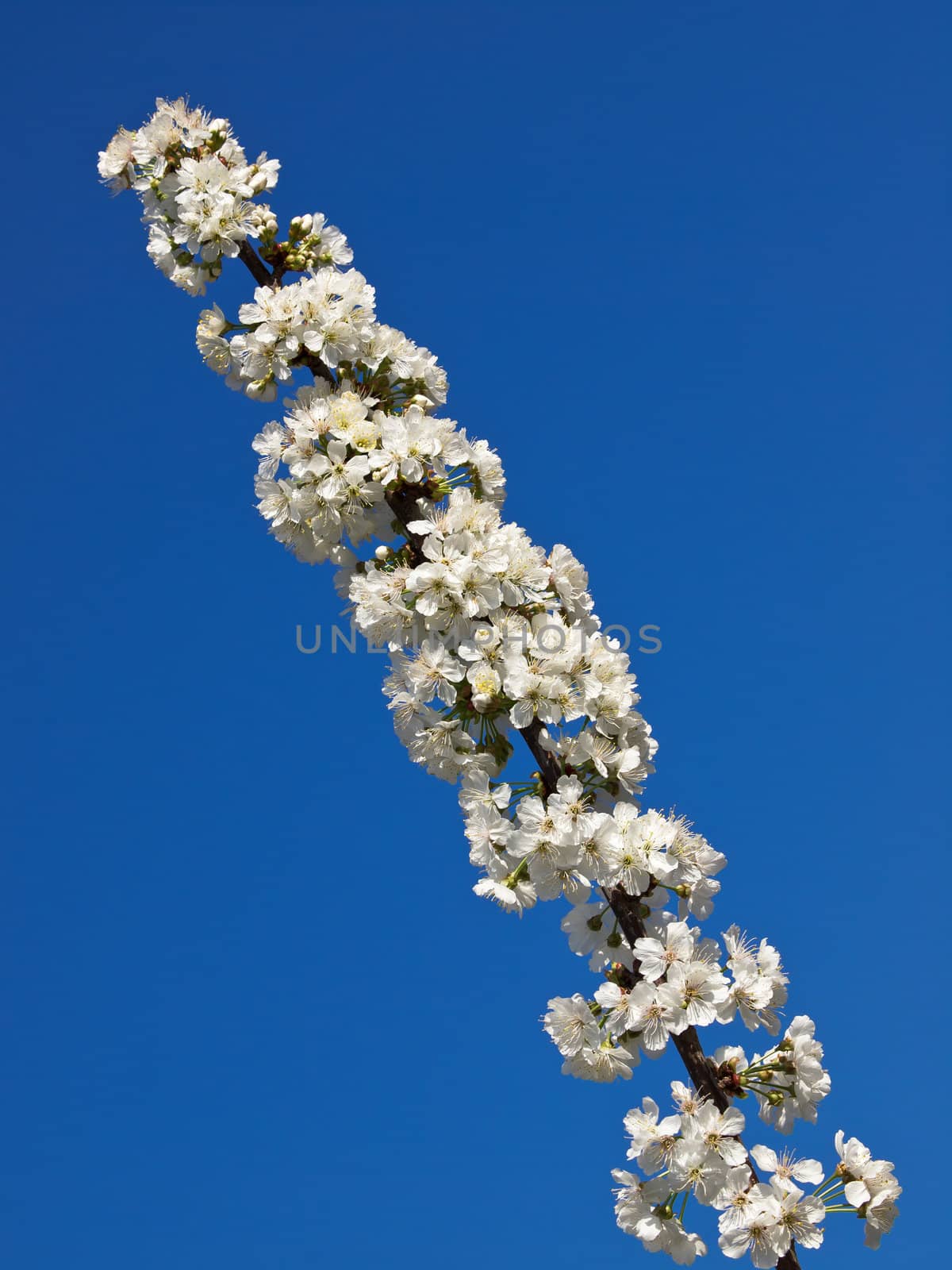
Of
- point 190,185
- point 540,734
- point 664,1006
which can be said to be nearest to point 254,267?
point 190,185

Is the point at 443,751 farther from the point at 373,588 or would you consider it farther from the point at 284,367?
the point at 284,367

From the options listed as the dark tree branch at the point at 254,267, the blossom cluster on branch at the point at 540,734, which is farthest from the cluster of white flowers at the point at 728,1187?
the dark tree branch at the point at 254,267

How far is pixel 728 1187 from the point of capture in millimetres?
5020

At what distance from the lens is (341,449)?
19.4 ft

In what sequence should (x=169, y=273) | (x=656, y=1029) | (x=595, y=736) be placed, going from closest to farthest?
(x=656, y=1029)
(x=595, y=736)
(x=169, y=273)

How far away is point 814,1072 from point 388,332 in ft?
13.1

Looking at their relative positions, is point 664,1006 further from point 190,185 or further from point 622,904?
point 190,185

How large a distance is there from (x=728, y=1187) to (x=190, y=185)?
5.47 meters

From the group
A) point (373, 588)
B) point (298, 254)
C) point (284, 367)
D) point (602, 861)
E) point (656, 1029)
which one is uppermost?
point (298, 254)

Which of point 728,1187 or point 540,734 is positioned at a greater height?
point 540,734

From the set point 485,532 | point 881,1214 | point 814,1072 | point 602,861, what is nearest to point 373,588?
point 485,532

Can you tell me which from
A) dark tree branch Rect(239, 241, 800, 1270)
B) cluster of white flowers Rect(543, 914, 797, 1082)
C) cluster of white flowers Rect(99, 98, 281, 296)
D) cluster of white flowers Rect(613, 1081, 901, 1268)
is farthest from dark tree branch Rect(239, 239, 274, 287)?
cluster of white flowers Rect(613, 1081, 901, 1268)

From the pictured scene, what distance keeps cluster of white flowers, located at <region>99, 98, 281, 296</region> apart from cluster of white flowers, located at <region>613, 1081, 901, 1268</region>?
4676 millimetres

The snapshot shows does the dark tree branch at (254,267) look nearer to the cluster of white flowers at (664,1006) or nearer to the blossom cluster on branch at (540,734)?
the blossom cluster on branch at (540,734)
